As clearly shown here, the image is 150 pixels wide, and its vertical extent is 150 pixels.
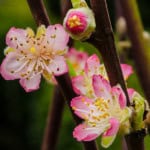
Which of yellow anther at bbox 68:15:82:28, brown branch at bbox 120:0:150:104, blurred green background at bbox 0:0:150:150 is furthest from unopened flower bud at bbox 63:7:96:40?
blurred green background at bbox 0:0:150:150

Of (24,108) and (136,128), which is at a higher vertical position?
(136,128)

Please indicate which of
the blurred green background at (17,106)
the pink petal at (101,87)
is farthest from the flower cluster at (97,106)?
the blurred green background at (17,106)

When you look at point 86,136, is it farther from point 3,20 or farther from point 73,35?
point 3,20

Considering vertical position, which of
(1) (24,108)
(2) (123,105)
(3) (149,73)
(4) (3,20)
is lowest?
(1) (24,108)

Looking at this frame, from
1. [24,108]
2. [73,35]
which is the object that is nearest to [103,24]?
[73,35]

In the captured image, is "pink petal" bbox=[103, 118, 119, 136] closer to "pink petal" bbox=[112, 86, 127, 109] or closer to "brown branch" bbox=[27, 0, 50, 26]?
"pink petal" bbox=[112, 86, 127, 109]

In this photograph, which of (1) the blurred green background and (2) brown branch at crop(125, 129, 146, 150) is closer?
(2) brown branch at crop(125, 129, 146, 150)
